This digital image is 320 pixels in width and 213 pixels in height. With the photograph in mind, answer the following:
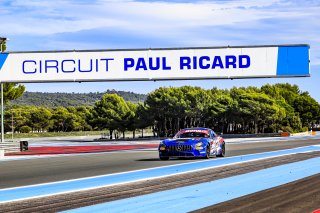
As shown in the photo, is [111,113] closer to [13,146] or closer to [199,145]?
[13,146]

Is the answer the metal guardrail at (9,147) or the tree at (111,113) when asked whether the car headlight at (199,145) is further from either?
the tree at (111,113)

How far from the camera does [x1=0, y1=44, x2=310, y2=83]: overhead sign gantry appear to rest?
30562mm

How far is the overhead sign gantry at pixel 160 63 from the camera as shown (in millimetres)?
30562

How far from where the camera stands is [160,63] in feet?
102

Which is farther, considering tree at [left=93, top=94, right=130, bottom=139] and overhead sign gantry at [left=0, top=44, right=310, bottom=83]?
tree at [left=93, top=94, right=130, bottom=139]

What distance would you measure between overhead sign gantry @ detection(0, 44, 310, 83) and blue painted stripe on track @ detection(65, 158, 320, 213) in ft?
48.2

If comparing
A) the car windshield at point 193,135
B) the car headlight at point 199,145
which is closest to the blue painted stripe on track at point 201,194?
the car headlight at point 199,145

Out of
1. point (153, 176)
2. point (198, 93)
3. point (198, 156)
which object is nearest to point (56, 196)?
point (153, 176)

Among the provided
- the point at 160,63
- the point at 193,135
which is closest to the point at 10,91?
the point at 160,63

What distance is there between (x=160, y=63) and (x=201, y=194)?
20.1 meters

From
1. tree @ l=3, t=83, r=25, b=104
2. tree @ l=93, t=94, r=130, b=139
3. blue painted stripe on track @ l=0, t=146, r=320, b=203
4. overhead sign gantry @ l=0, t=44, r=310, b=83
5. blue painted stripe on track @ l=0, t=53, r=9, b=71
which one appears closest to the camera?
blue painted stripe on track @ l=0, t=146, r=320, b=203

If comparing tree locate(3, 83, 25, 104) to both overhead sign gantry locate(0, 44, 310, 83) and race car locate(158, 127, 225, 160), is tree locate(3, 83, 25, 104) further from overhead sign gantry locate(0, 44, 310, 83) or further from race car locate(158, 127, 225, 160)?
race car locate(158, 127, 225, 160)

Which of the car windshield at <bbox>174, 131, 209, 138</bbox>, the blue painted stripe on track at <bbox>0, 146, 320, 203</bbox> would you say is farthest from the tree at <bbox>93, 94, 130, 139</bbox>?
the blue painted stripe on track at <bbox>0, 146, 320, 203</bbox>

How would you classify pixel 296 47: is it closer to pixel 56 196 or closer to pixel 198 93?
pixel 56 196
